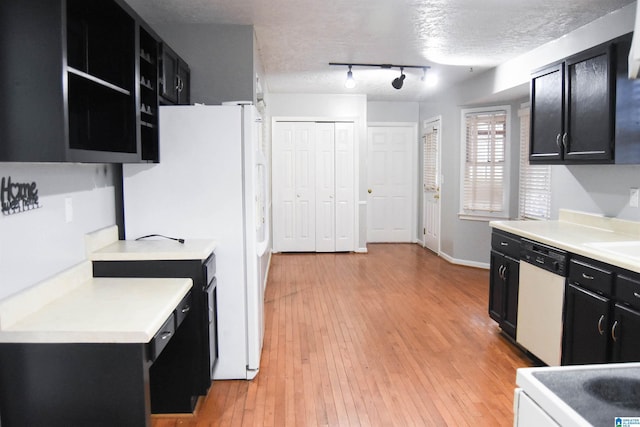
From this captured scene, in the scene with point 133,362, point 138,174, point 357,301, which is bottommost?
point 357,301

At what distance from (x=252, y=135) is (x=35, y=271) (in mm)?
1431

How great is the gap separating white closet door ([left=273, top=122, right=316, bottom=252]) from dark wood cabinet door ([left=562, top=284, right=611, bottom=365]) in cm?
483

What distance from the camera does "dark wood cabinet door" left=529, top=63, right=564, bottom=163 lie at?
3498mm

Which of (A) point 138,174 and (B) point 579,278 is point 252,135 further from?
(B) point 579,278

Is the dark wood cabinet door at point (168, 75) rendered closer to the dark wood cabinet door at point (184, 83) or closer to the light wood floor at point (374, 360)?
the dark wood cabinet door at point (184, 83)

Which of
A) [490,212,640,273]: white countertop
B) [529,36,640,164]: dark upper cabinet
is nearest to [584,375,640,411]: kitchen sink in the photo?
[490,212,640,273]: white countertop

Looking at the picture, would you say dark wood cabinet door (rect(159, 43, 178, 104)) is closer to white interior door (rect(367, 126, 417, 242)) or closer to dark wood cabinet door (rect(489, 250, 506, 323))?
dark wood cabinet door (rect(489, 250, 506, 323))

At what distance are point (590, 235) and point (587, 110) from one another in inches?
32.8

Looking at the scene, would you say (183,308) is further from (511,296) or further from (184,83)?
(511,296)

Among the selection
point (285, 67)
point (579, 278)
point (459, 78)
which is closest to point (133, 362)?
point (579, 278)

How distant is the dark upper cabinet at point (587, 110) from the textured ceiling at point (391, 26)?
426 millimetres

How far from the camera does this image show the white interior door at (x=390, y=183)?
8.20 m

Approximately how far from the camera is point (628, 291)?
2.38 m

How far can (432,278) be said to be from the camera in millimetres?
5852
